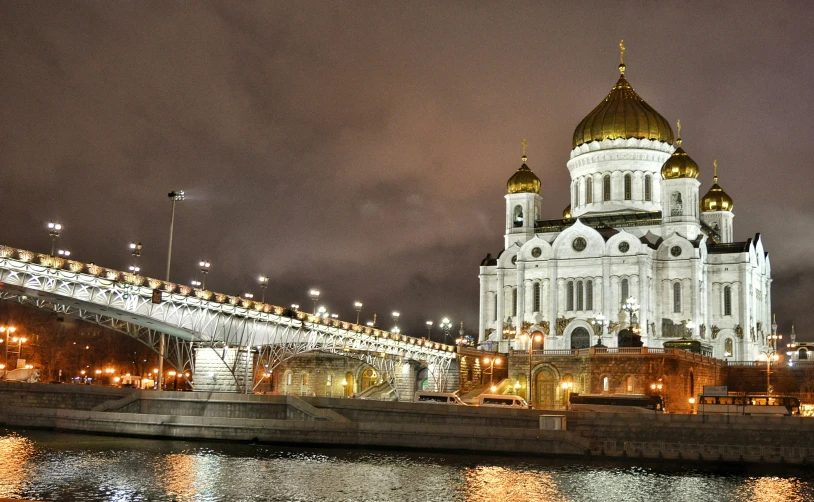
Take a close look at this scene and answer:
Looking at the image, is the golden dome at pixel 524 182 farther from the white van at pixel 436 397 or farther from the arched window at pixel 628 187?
the white van at pixel 436 397

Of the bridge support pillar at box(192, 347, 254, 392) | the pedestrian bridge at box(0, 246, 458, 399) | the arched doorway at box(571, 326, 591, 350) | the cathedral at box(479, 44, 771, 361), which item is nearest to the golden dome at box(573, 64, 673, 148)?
the cathedral at box(479, 44, 771, 361)

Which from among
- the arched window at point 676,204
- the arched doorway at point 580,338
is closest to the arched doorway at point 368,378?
the arched doorway at point 580,338

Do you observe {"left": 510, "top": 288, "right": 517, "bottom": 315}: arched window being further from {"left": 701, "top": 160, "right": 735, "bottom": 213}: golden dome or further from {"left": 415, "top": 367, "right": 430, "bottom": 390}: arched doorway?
{"left": 701, "top": 160, "right": 735, "bottom": 213}: golden dome

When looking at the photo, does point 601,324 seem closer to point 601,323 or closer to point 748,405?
point 601,323

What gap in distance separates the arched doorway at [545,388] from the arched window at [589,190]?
24.1 metres

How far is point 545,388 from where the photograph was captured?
80.6 meters

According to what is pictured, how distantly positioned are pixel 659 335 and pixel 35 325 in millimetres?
63318

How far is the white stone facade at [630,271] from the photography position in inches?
3398

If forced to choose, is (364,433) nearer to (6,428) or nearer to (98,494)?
(98,494)

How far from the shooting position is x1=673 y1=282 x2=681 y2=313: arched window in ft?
284

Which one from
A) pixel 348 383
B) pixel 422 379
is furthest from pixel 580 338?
pixel 348 383

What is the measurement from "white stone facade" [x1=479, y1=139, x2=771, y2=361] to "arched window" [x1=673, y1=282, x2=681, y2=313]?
0.09 meters

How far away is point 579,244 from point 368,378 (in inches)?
1000

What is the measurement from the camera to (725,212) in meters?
98.2
